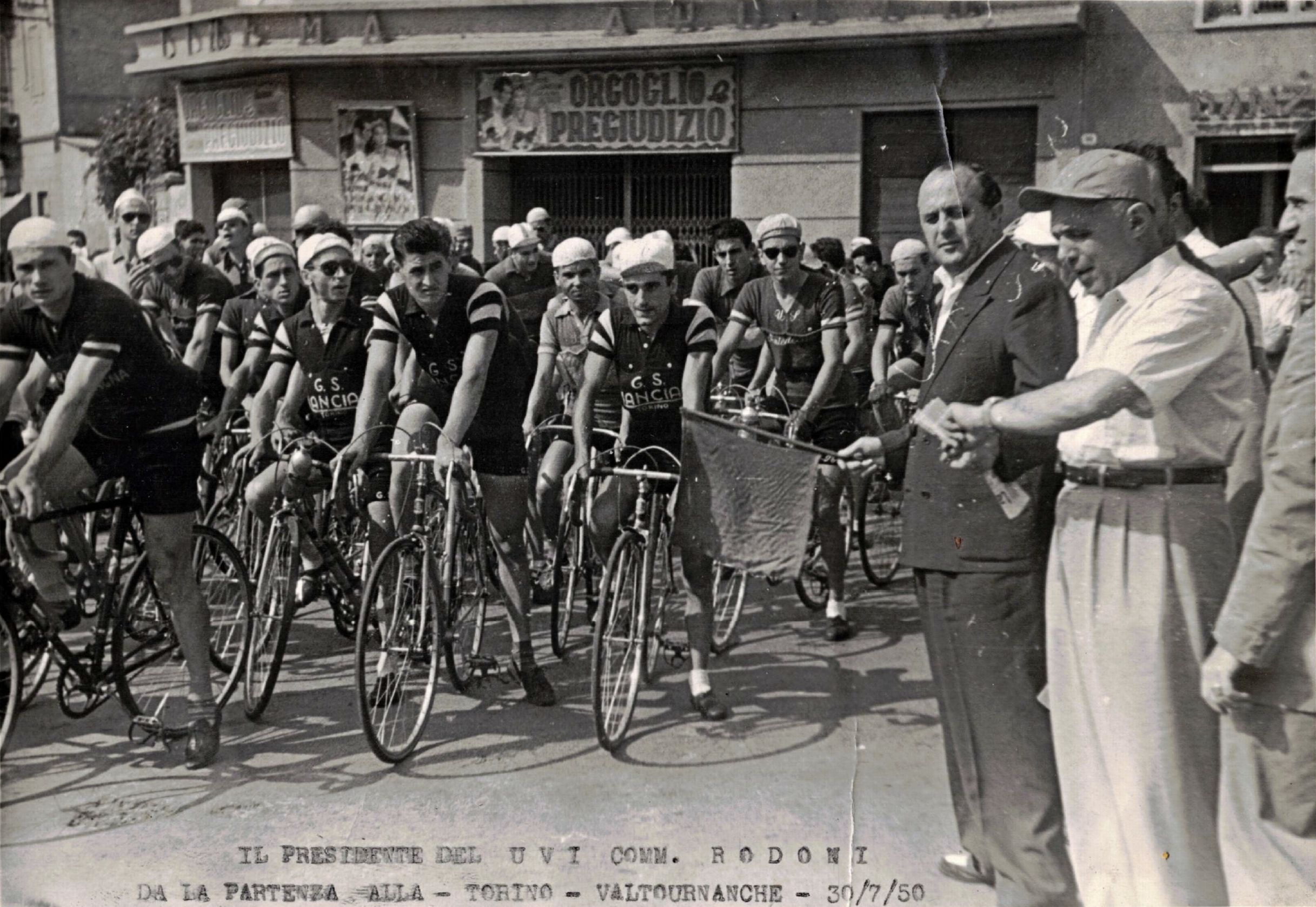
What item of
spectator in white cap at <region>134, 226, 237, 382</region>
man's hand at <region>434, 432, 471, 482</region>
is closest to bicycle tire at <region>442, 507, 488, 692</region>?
man's hand at <region>434, 432, 471, 482</region>

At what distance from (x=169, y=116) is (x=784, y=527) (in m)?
5.71

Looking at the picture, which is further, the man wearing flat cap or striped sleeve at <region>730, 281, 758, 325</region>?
striped sleeve at <region>730, 281, 758, 325</region>

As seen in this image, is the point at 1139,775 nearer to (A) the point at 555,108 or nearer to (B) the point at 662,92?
(B) the point at 662,92

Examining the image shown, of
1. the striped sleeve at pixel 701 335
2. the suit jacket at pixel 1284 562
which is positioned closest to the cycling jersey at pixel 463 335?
the striped sleeve at pixel 701 335

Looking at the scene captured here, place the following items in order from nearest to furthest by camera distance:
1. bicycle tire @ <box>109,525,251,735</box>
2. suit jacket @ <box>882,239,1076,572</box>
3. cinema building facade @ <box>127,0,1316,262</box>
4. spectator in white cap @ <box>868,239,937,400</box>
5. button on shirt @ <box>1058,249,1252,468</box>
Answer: button on shirt @ <box>1058,249,1252,468</box>, suit jacket @ <box>882,239,1076,572</box>, cinema building facade @ <box>127,0,1316,262</box>, bicycle tire @ <box>109,525,251,735</box>, spectator in white cap @ <box>868,239,937,400</box>

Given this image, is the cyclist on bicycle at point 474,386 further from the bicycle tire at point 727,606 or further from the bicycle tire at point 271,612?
the bicycle tire at point 727,606

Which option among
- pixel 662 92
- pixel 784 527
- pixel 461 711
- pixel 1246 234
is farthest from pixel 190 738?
pixel 662 92

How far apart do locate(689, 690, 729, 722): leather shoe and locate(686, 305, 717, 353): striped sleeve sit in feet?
4.81

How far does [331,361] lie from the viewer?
585 centimetres

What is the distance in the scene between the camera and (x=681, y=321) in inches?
209

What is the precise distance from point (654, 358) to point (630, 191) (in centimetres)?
391

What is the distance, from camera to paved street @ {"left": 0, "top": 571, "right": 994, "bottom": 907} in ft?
13.1

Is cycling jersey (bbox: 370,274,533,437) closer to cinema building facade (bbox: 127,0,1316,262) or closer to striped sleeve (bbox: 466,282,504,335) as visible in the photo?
striped sleeve (bbox: 466,282,504,335)

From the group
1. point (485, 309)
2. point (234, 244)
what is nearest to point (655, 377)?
point (485, 309)
